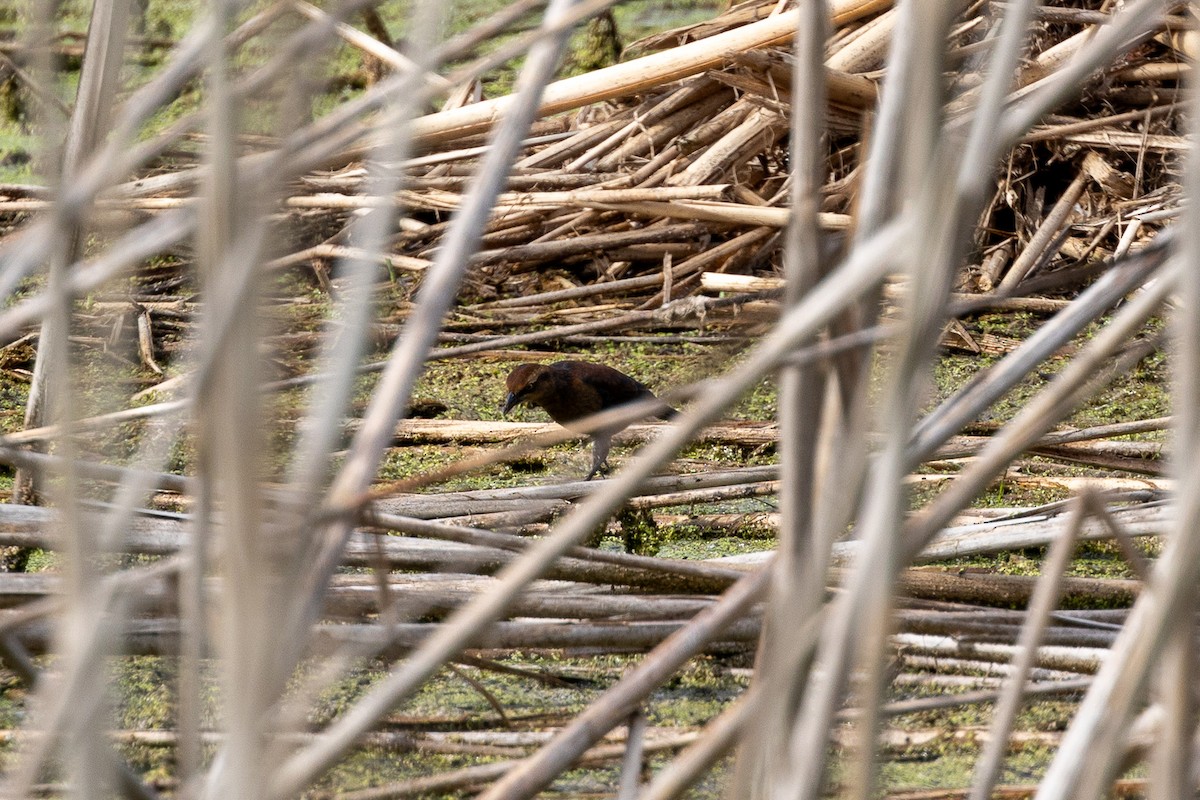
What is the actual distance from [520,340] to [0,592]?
1851 millimetres

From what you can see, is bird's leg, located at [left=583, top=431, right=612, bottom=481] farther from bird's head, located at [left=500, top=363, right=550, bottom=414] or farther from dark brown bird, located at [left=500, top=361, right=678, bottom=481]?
bird's head, located at [left=500, top=363, right=550, bottom=414]

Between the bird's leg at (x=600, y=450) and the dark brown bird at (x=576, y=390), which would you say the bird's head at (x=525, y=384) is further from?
the bird's leg at (x=600, y=450)

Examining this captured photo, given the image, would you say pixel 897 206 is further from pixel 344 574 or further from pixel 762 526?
pixel 762 526

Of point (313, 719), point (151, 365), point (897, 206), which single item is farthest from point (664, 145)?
point (897, 206)

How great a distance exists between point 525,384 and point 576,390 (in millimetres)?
170

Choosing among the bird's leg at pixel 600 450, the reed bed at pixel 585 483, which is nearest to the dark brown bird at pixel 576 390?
the bird's leg at pixel 600 450

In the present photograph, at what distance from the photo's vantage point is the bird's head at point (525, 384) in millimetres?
4461

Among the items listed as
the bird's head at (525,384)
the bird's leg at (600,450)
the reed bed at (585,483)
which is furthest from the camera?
the bird's head at (525,384)

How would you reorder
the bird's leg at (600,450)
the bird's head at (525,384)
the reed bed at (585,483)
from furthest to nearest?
the bird's head at (525,384)
the bird's leg at (600,450)
the reed bed at (585,483)

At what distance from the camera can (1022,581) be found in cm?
278

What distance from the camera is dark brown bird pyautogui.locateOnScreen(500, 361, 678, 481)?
4398 millimetres

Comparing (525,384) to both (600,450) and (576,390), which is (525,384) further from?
(600,450)

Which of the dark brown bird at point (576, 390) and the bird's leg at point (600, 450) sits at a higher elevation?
the dark brown bird at point (576, 390)

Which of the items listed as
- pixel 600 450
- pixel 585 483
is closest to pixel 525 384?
pixel 600 450
